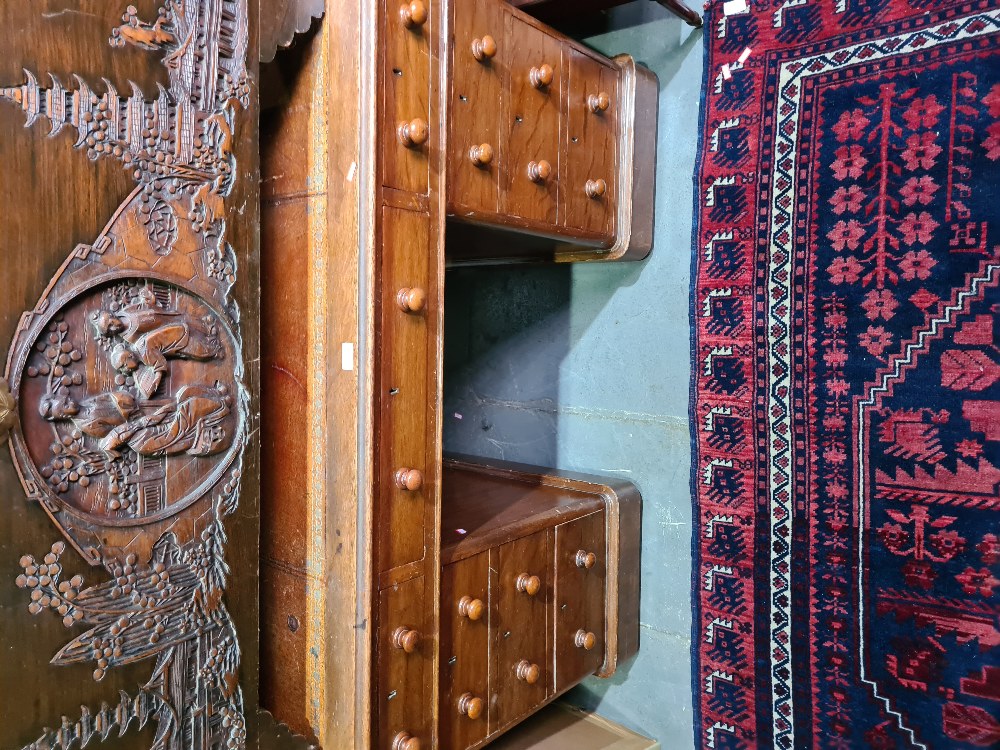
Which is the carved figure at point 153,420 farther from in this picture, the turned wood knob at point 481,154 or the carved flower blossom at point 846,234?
the carved flower blossom at point 846,234

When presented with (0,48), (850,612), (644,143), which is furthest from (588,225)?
(0,48)

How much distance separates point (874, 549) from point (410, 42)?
1739mm

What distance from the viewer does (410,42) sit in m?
1.59

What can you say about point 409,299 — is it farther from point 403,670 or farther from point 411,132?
point 403,670

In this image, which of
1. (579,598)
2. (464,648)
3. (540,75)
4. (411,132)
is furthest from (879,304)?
(464,648)

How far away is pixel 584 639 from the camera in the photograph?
7.24 ft

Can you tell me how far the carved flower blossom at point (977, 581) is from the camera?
5.88 feet

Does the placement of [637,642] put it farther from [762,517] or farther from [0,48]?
[0,48]

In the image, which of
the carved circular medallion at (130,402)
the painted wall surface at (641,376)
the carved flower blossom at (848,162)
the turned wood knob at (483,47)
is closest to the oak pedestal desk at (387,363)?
the turned wood knob at (483,47)

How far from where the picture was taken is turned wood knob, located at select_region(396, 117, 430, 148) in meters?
1.57

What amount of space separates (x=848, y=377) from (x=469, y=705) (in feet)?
4.37

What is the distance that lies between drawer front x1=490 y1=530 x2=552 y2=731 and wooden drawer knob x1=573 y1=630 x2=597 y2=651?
14 centimetres

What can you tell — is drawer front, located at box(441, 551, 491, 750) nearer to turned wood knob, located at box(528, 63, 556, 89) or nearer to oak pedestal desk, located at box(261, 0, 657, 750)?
oak pedestal desk, located at box(261, 0, 657, 750)

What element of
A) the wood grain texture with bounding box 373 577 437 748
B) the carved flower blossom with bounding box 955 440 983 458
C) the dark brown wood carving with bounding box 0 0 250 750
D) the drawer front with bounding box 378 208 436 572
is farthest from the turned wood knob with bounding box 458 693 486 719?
the carved flower blossom with bounding box 955 440 983 458
